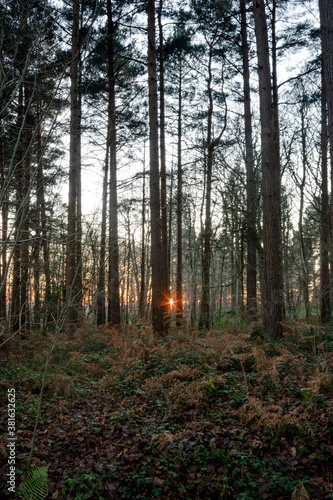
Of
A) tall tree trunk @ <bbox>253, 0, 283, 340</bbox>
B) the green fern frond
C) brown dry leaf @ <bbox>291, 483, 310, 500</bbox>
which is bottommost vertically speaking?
brown dry leaf @ <bbox>291, 483, 310, 500</bbox>

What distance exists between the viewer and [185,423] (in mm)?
4195

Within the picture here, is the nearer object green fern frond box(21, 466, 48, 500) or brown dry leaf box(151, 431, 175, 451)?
green fern frond box(21, 466, 48, 500)

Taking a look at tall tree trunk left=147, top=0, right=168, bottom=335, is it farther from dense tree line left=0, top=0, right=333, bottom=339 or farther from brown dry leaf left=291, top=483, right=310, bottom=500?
brown dry leaf left=291, top=483, right=310, bottom=500

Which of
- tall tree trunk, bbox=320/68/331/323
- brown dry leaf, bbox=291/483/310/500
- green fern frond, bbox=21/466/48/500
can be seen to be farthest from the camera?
tall tree trunk, bbox=320/68/331/323

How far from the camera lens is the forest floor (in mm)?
3168

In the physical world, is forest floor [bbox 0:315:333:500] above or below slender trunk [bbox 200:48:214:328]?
below

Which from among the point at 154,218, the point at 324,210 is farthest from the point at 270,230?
the point at 324,210

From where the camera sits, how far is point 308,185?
8.66m

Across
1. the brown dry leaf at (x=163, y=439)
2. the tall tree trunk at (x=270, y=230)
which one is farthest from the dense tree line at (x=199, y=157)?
the brown dry leaf at (x=163, y=439)

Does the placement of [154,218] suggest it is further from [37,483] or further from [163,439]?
[37,483]

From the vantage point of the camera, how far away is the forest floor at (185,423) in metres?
3.17

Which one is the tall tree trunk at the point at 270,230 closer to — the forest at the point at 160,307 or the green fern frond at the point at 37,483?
→ the forest at the point at 160,307

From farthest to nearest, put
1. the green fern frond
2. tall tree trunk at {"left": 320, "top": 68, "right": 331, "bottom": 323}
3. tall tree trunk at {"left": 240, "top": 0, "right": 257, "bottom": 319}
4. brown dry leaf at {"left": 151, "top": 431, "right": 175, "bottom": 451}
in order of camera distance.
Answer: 1. tall tree trunk at {"left": 240, "top": 0, "right": 257, "bottom": 319}
2. tall tree trunk at {"left": 320, "top": 68, "right": 331, "bottom": 323}
3. brown dry leaf at {"left": 151, "top": 431, "right": 175, "bottom": 451}
4. the green fern frond

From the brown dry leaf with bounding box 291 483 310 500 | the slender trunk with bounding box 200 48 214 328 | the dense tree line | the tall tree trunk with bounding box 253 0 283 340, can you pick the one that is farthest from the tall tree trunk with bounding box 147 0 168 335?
the brown dry leaf with bounding box 291 483 310 500
